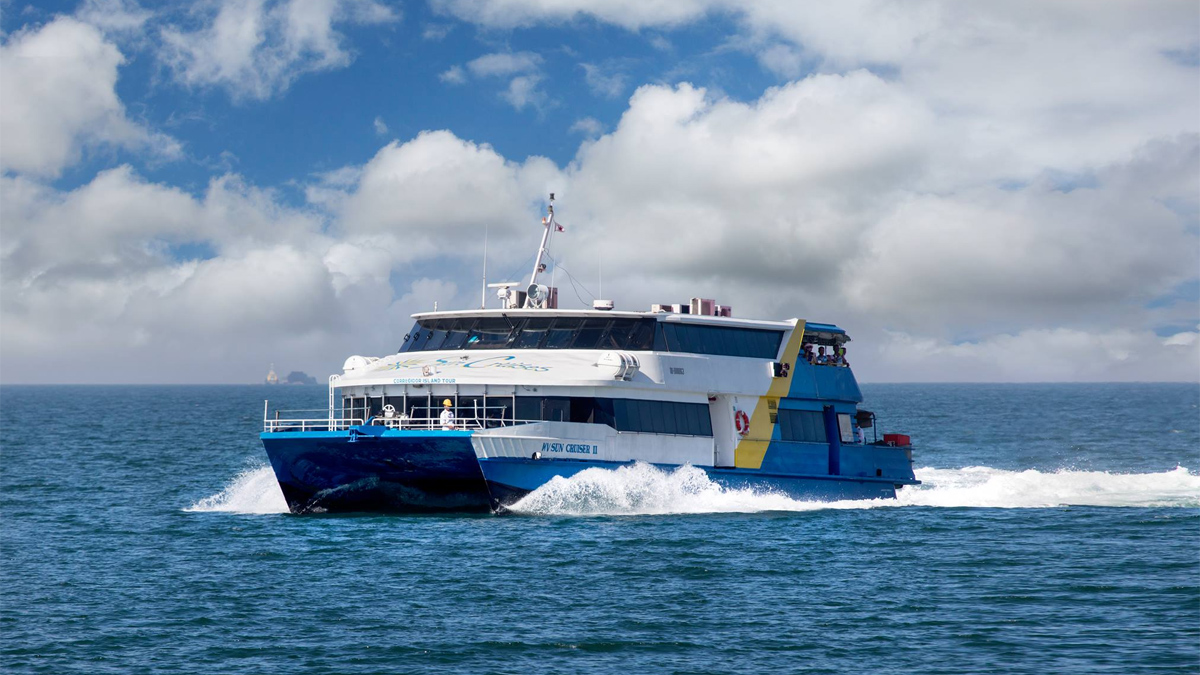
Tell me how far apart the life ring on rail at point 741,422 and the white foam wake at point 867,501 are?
60.5 inches

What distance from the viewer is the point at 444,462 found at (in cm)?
2678

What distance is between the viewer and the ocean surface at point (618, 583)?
56.1ft

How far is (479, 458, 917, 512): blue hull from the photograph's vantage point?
1068 inches

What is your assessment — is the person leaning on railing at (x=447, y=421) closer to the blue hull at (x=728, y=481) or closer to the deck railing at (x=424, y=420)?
the deck railing at (x=424, y=420)

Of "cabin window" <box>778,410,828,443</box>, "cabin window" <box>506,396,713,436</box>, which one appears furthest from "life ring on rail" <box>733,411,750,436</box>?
"cabin window" <box>778,410,828,443</box>

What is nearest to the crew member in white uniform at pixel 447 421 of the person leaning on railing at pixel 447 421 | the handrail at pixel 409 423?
the person leaning on railing at pixel 447 421

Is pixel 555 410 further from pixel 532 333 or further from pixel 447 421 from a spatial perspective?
pixel 447 421

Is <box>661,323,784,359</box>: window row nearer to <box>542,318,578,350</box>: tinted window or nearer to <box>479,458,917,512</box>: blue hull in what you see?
<box>542,318,578,350</box>: tinted window

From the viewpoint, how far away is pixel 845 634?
18.3 m

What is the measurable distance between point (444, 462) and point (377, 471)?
1709 millimetres

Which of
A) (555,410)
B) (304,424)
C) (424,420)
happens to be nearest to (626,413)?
(555,410)

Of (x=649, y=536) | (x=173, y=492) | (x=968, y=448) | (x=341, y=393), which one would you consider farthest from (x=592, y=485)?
(x=968, y=448)

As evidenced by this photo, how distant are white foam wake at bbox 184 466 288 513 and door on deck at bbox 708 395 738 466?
1068 centimetres

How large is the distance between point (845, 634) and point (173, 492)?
2557 centimetres
